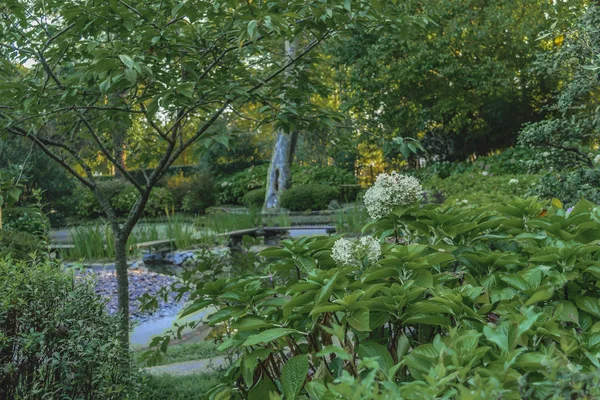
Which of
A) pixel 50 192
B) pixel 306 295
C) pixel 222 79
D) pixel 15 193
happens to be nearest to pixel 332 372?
pixel 306 295

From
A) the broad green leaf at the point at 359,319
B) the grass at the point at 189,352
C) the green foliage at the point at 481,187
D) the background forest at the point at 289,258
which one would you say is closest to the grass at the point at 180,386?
the background forest at the point at 289,258

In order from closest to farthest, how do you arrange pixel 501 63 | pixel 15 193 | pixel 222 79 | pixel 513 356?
pixel 513 356 < pixel 15 193 < pixel 222 79 < pixel 501 63

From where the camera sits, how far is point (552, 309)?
54.1 inches

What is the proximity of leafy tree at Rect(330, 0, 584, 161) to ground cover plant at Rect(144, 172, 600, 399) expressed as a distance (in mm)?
12318

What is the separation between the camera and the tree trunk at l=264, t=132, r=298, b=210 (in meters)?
16.6

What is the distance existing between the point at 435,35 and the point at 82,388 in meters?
15.5

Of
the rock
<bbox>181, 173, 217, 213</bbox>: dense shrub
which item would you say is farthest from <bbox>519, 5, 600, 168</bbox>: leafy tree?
<bbox>181, 173, 217, 213</bbox>: dense shrub

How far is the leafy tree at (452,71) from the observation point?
15.1 metres

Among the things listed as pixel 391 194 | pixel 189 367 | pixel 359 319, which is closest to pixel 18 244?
pixel 189 367

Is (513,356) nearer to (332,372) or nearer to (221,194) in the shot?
(332,372)

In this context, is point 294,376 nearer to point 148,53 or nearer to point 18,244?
point 148,53

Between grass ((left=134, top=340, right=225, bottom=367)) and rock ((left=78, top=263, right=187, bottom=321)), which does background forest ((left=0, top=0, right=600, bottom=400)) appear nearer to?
grass ((left=134, top=340, right=225, bottom=367))

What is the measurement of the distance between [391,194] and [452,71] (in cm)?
1391

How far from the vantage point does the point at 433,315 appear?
4.46ft
